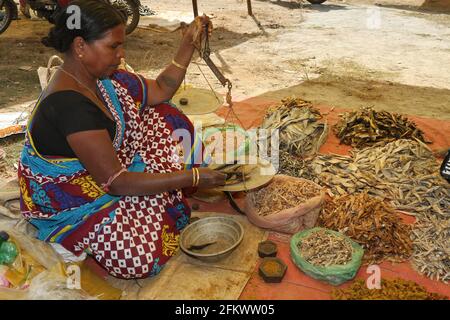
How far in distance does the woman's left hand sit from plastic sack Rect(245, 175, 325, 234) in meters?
0.99

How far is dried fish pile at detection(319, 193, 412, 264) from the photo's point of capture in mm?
2488

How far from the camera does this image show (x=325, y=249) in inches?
93.3

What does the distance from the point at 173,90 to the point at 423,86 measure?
3739 mm

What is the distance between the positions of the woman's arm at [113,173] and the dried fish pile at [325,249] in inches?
24.5

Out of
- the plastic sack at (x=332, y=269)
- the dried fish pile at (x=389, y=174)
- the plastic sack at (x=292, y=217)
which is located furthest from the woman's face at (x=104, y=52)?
the dried fish pile at (x=389, y=174)

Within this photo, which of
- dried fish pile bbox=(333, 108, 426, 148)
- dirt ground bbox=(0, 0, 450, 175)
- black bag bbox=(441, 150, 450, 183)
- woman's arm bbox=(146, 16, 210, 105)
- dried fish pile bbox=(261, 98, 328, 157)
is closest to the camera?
woman's arm bbox=(146, 16, 210, 105)

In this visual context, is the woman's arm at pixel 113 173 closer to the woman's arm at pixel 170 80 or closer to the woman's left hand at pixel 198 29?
the woman's arm at pixel 170 80

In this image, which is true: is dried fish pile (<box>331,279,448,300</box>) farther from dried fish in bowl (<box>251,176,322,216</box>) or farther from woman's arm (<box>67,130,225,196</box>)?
woman's arm (<box>67,130,225,196</box>)

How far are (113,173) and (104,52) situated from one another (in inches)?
21.2

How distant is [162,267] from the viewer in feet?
7.78

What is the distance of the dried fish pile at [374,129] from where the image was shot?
3.68 m

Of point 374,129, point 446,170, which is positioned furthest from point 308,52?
point 446,170

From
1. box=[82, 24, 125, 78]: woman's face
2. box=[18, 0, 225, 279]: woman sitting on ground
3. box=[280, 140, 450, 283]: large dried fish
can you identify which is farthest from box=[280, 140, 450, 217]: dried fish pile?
box=[82, 24, 125, 78]: woman's face
